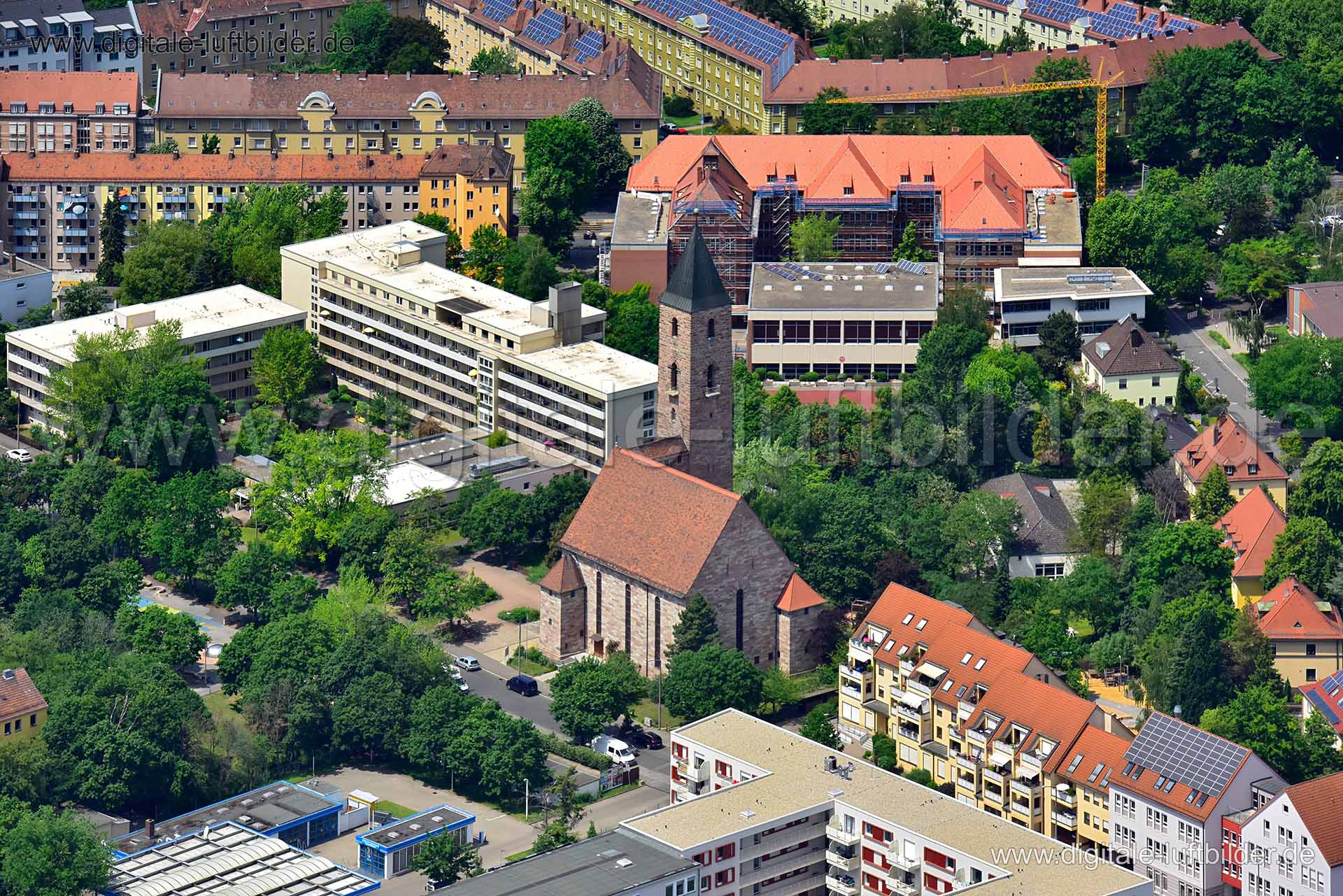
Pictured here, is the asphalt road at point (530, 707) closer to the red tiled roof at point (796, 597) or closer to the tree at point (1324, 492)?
the red tiled roof at point (796, 597)

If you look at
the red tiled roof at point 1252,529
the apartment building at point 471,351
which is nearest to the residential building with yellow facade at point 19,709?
the apartment building at point 471,351

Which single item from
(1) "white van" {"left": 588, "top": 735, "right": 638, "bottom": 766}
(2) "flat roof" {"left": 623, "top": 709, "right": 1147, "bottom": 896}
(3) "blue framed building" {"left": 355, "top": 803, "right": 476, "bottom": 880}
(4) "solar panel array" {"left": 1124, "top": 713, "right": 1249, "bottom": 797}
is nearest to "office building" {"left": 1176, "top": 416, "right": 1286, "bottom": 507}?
(4) "solar panel array" {"left": 1124, "top": 713, "right": 1249, "bottom": 797}

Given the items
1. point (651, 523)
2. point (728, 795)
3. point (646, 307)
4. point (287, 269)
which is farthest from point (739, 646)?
point (287, 269)

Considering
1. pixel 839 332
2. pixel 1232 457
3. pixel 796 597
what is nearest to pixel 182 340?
pixel 839 332

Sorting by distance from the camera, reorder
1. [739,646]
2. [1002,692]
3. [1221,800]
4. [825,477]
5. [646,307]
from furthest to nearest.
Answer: [646,307] → [825,477] → [739,646] → [1002,692] → [1221,800]

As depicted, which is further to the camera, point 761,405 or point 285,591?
point 761,405

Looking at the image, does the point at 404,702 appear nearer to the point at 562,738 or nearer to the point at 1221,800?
the point at 562,738

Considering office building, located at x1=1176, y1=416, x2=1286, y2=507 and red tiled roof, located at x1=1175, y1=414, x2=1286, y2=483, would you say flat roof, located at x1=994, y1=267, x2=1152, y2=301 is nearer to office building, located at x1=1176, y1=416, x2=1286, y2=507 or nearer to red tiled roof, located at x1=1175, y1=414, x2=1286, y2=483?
red tiled roof, located at x1=1175, y1=414, x2=1286, y2=483

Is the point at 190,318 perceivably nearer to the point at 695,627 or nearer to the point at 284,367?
the point at 284,367
